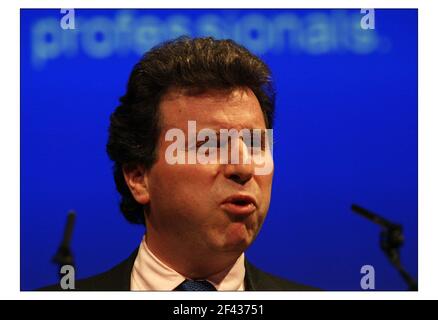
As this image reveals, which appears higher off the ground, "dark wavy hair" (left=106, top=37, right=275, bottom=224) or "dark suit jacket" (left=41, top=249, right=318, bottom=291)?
"dark wavy hair" (left=106, top=37, right=275, bottom=224)

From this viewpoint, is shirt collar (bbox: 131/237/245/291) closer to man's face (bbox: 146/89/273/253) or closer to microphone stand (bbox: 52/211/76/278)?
man's face (bbox: 146/89/273/253)

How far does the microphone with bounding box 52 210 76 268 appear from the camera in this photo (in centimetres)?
258

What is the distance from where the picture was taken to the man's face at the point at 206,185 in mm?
2393

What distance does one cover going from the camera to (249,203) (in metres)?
2.43

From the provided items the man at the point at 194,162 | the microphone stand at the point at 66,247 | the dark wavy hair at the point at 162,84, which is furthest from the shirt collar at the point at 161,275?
the microphone stand at the point at 66,247

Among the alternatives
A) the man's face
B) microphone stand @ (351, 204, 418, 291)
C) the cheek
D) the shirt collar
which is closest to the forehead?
the man's face

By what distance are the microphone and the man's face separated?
36 cm

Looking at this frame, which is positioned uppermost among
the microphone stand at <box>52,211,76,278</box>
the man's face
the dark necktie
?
the man's face

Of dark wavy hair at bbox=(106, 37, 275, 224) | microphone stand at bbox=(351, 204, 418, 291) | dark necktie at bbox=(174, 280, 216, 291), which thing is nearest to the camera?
dark wavy hair at bbox=(106, 37, 275, 224)

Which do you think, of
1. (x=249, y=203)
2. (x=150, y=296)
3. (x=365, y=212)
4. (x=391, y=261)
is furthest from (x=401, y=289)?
(x=150, y=296)

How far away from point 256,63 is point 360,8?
1.58 feet

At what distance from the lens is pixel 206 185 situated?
240 cm

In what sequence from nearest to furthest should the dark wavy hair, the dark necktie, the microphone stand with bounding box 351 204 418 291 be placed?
1. the dark wavy hair
2. the dark necktie
3. the microphone stand with bounding box 351 204 418 291

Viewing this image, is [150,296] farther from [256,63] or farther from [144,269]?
[256,63]
